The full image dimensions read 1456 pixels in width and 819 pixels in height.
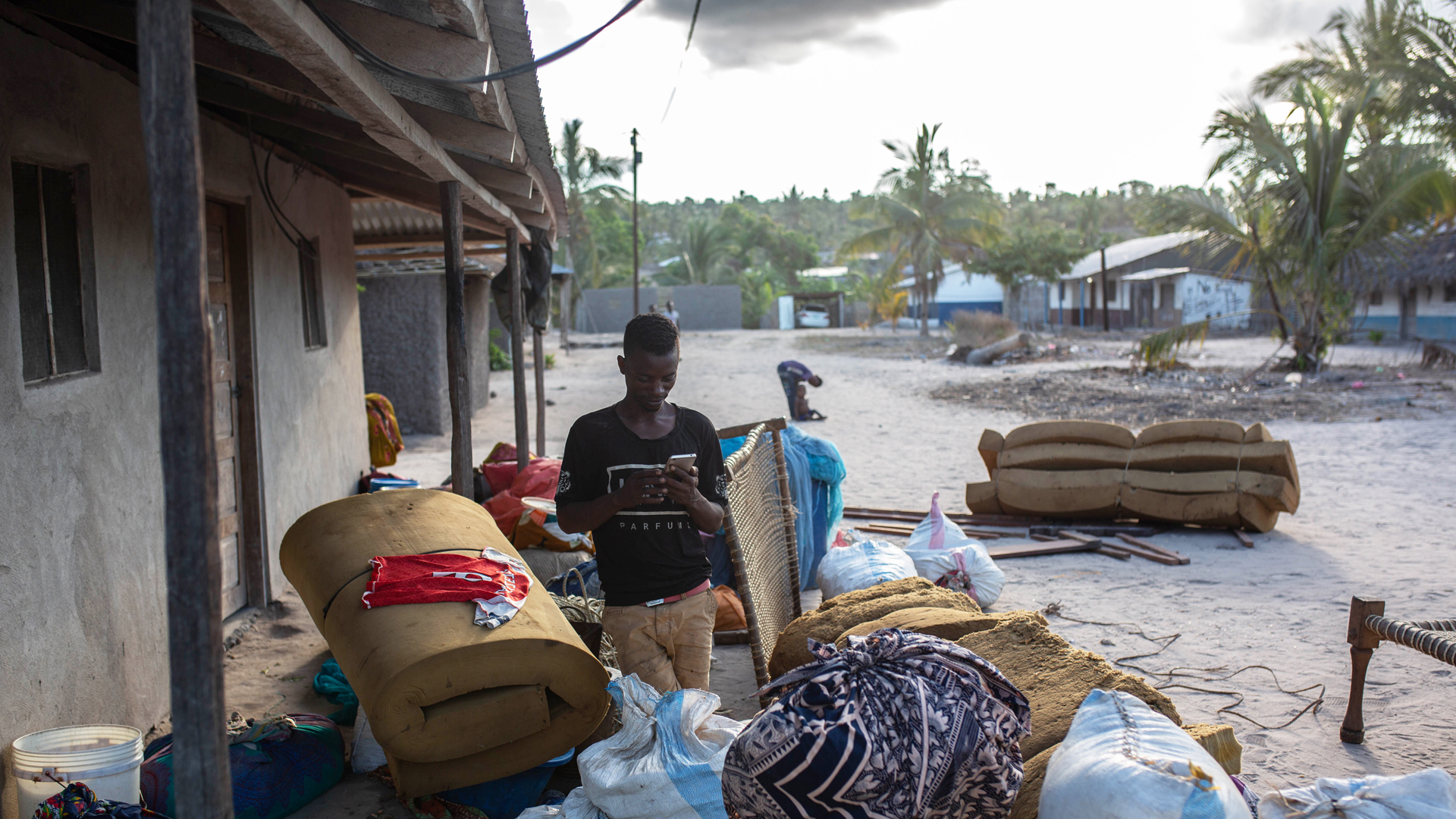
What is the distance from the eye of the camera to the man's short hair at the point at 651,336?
9.11ft

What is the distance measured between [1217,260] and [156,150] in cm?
3637

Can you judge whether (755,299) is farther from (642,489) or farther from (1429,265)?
(642,489)

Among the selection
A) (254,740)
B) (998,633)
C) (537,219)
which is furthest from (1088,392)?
(254,740)

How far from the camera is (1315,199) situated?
15.7 meters

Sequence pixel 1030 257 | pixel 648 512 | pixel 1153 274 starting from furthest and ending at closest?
pixel 1153 274 → pixel 1030 257 → pixel 648 512

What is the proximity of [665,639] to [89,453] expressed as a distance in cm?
231

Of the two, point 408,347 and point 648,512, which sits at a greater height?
point 408,347

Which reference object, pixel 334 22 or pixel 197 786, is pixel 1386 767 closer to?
pixel 197 786

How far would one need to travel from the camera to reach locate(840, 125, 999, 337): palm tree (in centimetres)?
3453

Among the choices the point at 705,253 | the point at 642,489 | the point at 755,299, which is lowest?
the point at 642,489

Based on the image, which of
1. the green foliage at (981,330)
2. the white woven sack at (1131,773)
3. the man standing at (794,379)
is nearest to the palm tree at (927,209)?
the green foliage at (981,330)

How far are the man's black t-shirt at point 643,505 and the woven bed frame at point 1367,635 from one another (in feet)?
8.17

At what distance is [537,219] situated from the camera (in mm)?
7641


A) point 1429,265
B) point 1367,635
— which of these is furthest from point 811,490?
point 1429,265
